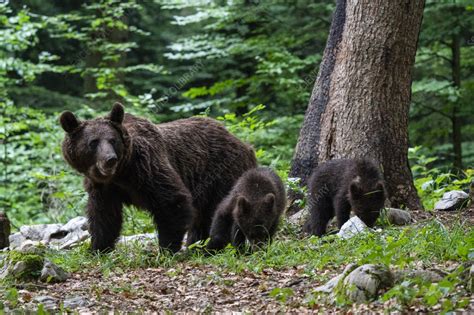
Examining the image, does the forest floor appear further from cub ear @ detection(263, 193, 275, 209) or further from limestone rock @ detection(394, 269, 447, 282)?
cub ear @ detection(263, 193, 275, 209)

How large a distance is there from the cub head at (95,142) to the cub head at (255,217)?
1523 mm

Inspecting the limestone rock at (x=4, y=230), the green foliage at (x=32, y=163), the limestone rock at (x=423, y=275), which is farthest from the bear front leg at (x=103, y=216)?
the green foliage at (x=32, y=163)

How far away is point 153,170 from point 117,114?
0.80 meters

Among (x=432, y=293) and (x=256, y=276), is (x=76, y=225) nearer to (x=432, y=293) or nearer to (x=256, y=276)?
(x=256, y=276)

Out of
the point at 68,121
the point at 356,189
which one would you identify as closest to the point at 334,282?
the point at 356,189

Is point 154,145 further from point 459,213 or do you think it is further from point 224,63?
point 224,63

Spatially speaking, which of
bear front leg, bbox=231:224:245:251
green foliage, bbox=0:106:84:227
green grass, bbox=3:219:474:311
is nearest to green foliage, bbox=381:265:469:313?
green grass, bbox=3:219:474:311

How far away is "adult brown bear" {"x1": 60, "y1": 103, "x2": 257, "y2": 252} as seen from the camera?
850cm

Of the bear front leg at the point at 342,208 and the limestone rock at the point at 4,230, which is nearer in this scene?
the bear front leg at the point at 342,208

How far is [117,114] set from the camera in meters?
8.66

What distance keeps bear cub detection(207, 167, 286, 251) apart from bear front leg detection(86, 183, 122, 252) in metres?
1.24

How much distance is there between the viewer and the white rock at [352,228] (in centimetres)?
834

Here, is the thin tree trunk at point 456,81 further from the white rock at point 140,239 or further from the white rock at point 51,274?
the white rock at point 51,274

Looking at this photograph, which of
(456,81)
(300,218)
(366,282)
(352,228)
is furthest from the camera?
(456,81)
